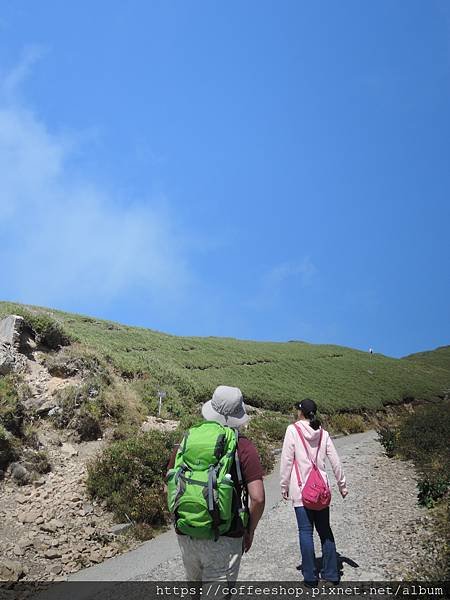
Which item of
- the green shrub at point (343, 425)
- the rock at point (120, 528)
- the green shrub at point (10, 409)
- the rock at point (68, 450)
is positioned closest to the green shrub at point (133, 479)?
the rock at point (120, 528)

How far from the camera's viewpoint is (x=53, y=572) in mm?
8477

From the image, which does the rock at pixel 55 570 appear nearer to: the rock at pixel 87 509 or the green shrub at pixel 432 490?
the rock at pixel 87 509

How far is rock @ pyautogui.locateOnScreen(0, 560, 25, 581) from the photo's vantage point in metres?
8.02

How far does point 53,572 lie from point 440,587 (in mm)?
6481

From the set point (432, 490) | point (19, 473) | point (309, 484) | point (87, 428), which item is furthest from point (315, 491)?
point (87, 428)

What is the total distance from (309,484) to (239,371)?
3003 cm

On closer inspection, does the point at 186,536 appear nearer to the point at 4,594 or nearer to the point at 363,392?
the point at 4,594

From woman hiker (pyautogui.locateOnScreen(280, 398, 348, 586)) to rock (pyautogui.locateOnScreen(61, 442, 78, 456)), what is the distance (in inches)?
328

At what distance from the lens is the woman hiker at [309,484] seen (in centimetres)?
618

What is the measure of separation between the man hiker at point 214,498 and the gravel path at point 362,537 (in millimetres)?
3311

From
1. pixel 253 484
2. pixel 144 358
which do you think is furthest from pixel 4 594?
pixel 144 358

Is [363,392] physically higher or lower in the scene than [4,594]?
higher

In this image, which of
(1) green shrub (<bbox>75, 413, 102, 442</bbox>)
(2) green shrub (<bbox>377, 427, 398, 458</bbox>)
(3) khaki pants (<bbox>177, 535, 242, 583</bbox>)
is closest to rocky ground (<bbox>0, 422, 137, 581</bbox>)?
(1) green shrub (<bbox>75, 413, 102, 442</bbox>)

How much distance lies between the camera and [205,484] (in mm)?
3693
